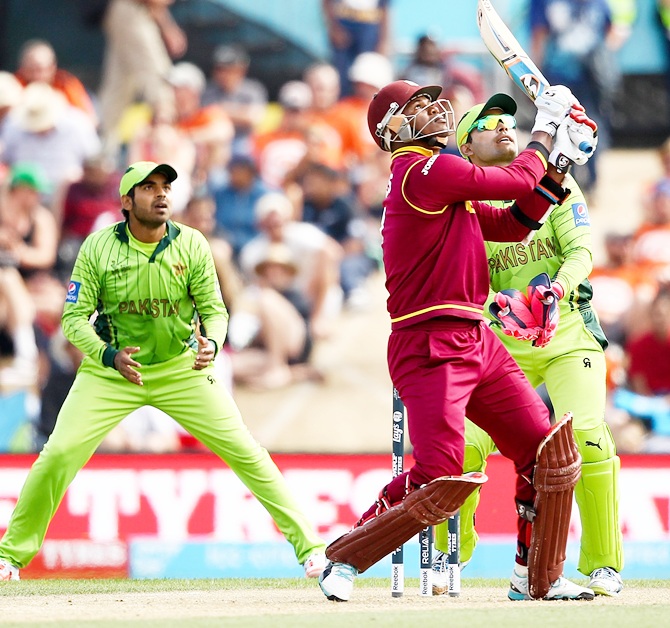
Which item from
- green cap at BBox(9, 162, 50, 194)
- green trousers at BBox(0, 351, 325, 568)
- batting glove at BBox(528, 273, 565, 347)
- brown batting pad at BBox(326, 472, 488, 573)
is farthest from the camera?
green cap at BBox(9, 162, 50, 194)

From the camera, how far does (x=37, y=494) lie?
6781 millimetres

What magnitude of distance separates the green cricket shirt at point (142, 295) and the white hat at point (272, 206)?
16.3 feet

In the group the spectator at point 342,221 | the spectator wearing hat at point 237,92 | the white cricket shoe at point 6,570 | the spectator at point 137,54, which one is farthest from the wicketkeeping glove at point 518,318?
the spectator at point 137,54

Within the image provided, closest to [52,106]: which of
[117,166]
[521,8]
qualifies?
[117,166]

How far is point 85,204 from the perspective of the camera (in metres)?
12.0

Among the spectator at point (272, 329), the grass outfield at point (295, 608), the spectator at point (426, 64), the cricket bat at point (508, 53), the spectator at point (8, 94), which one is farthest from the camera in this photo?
the spectator at point (8, 94)

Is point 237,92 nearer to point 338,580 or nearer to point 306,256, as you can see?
point 306,256

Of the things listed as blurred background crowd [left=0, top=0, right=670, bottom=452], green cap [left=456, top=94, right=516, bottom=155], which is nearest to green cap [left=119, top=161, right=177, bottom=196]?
green cap [left=456, top=94, right=516, bottom=155]

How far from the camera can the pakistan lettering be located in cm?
697

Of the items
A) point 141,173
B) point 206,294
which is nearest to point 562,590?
point 206,294

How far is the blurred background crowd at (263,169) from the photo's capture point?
11.6 metres

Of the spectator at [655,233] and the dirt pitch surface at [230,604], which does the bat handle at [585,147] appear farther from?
the spectator at [655,233]

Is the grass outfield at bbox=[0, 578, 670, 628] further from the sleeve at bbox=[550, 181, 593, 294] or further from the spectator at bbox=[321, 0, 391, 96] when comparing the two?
the spectator at bbox=[321, 0, 391, 96]

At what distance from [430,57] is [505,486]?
470cm
